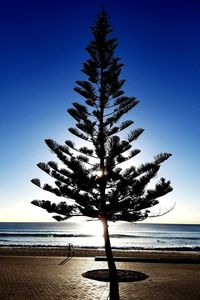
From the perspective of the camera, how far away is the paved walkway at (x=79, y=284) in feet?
26.5

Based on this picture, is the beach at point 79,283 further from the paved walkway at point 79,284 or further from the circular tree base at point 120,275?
the circular tree base at point 120,275

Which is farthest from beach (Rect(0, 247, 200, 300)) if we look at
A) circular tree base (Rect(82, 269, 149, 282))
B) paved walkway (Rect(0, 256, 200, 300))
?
circular tree base (Rect(82, 269, 149, 282))

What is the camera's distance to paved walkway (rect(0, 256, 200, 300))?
8086 millimetres

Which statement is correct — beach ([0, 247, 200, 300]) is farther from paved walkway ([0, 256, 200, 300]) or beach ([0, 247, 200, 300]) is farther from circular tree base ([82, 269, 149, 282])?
circular tree base ([82, 269, 149, 282])

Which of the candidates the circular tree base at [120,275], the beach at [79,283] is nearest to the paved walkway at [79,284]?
the beach at [79,283]

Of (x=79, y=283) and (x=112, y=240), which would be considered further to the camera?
(x=112, y=240)

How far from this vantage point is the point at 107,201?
39.0 feet

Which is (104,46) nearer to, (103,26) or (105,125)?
(103,26)

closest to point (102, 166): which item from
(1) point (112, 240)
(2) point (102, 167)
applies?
(2) point (102, 167)

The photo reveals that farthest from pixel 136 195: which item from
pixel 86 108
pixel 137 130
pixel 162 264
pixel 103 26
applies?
pixel 103 26

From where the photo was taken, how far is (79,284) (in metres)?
9.43

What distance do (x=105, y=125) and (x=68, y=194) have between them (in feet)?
8.46

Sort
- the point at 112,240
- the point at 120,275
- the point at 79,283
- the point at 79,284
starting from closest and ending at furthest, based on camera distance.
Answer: the point at 79,284
the point at 79,283
the point at 120,275
the point at 112,240

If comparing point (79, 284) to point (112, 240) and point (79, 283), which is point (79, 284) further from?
point (112, 240)
